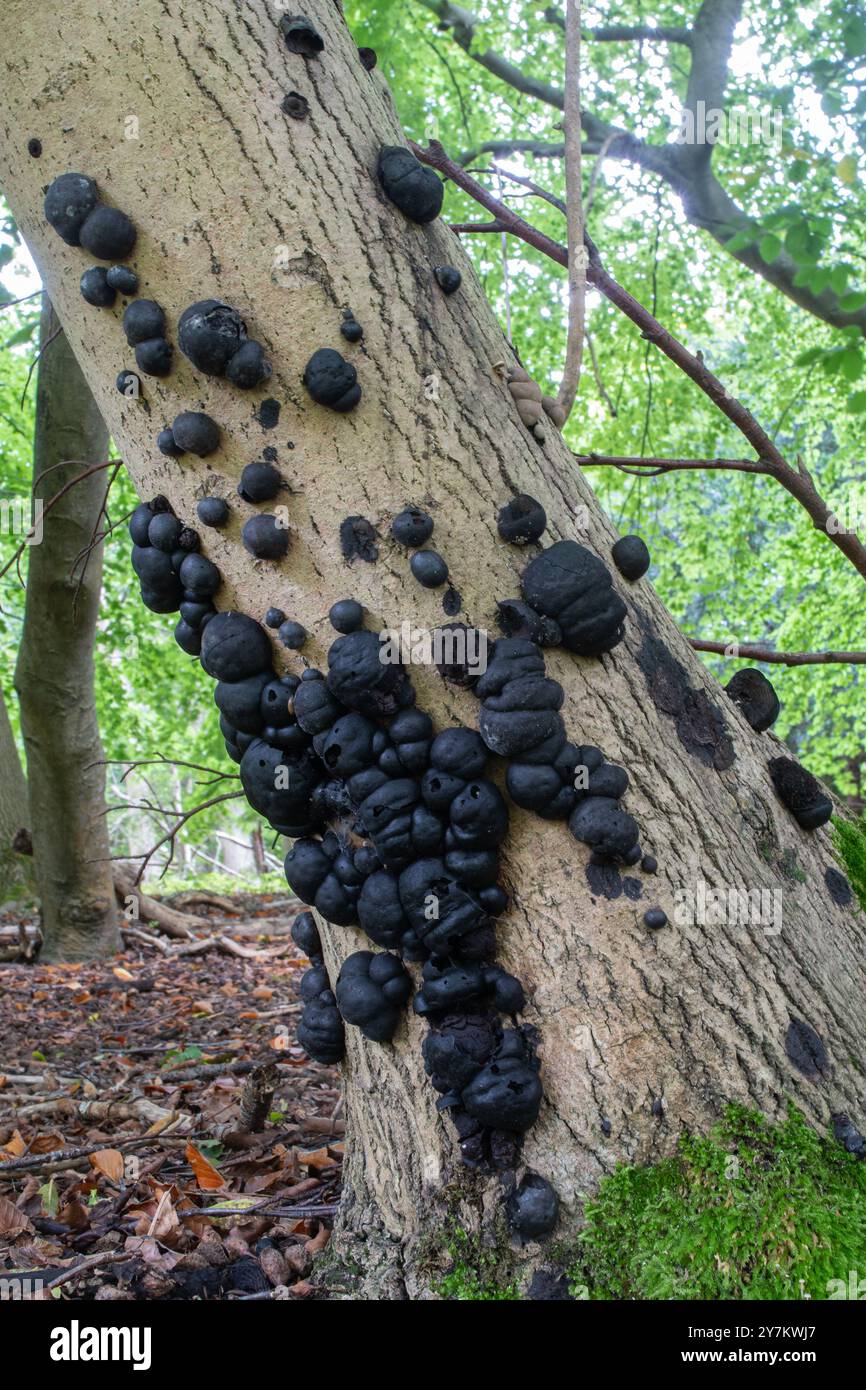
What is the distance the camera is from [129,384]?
1.96 metres

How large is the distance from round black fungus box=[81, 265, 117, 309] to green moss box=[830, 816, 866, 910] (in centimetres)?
204

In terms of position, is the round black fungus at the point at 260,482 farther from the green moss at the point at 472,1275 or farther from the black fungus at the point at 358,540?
the green moss at the point at 472,1275

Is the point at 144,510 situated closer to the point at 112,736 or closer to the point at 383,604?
the point at 383,604

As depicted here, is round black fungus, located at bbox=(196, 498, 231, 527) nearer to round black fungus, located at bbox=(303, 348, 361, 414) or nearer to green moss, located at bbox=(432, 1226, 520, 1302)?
round black fungus, located at bbox=(303, 348, 361, 414)

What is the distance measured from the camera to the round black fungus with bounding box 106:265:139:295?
190 cm

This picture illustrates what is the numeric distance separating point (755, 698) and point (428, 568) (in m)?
1.04

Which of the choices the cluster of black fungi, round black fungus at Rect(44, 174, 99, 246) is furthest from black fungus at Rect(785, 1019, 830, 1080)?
round black fungus at Rect(44, 174, 99, 246)

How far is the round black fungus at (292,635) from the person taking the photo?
188cm

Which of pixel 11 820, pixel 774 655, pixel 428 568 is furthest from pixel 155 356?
pixel 11 820

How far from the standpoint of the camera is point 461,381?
1969 mm

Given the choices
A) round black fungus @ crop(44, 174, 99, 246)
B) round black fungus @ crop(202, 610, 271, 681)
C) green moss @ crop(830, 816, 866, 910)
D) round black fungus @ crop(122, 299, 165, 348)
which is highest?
round black fungus @ crop(44, 174, 99, 246)

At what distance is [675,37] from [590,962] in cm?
1017

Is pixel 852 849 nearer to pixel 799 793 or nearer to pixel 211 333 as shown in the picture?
pixel 799 793
